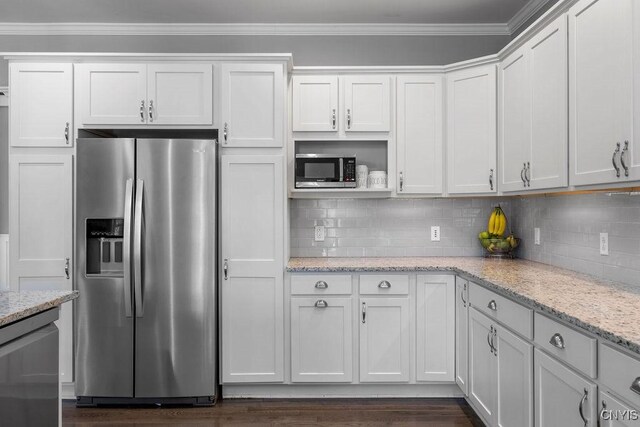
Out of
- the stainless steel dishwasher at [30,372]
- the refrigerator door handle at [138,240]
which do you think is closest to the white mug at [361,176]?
the refrigerator door handle at [138,240]

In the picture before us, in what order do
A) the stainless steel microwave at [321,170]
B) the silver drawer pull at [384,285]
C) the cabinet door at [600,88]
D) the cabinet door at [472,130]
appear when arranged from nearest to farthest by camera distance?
the cabinet door at [600,88]
the silver drawer pull at [384,285]
the cabinet door at [472,130]
the stainless steel microwave at [321,170]

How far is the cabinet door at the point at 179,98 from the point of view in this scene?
3234 millimetres

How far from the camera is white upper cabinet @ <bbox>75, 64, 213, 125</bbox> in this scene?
3.23 meters

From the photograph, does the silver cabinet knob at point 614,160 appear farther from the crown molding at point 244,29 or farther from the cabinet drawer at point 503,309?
the crown molding at point 244,29

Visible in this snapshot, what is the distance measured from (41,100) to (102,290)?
138 cm

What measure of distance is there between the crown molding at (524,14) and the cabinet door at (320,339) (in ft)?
8.19

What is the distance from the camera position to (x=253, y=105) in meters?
3.23

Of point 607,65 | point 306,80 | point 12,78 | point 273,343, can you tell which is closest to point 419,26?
point 306,80

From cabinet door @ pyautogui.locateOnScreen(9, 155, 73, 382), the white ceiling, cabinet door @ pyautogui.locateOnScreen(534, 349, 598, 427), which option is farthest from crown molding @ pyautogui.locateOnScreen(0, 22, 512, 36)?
cabinet door @ pyautogui.locateOnScreen(534, 349, 598, 427)

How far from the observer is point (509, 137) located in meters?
3.13

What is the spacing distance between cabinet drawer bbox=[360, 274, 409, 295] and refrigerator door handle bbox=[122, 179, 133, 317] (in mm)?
1527

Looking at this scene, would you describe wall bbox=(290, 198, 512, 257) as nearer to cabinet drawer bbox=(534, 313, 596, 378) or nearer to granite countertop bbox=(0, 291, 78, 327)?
cabinet drawer bbox=(534, 313, 596, 378)

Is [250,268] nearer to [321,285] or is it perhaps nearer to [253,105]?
[321,285]

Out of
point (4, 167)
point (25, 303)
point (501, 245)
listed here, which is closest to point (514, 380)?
point (501, 245)
